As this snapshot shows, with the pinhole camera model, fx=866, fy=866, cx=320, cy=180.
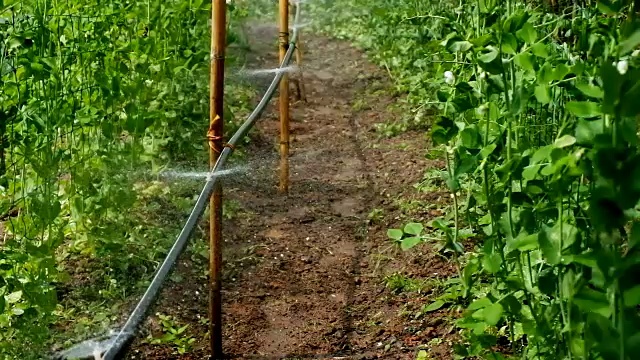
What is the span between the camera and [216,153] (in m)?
2.64

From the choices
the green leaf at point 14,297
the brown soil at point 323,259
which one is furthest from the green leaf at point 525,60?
the green leaf at point 14,297

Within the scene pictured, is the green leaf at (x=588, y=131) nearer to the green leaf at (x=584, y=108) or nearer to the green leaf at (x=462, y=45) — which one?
the green leaf at (x=584, y=108)

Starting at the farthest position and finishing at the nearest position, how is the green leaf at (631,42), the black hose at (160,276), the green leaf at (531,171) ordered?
the black hose at (160,276)
the green leaf at (531,171)
the green leaf at (631,42)

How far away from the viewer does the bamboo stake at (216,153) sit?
2.62m

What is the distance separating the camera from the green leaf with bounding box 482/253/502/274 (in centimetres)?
179

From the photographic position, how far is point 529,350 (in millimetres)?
2035

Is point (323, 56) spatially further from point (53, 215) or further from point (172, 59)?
point (53, 215)

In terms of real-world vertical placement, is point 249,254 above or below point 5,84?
below

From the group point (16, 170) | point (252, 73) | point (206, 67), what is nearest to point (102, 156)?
point (16, 170)

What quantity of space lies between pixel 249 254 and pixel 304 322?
59cm

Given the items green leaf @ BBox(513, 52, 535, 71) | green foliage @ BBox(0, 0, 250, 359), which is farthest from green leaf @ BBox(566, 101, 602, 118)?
green foliage @ BBox(0, 0, 250, 359)

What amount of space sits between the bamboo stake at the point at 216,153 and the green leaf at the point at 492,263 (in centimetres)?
103

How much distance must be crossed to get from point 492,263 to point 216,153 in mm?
1106

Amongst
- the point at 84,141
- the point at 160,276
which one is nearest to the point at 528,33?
the point at 160,276
